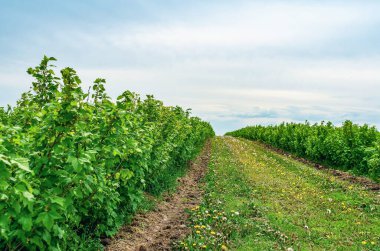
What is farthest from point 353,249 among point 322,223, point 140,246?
point 140,246

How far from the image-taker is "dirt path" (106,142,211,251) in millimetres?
7707

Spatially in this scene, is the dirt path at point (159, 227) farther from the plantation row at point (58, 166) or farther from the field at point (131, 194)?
the plantation row at point (58, 166)

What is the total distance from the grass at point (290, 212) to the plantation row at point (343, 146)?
12.2 ft

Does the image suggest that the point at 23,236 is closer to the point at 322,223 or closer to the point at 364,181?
the point at 322,223

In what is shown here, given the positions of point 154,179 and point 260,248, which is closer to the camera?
point 260,248

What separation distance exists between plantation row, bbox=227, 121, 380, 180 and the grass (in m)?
3.71

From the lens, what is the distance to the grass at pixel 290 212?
802cm

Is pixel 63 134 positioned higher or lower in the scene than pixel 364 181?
higher

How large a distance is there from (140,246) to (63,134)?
11.3ft

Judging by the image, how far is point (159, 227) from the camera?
9.13 metres

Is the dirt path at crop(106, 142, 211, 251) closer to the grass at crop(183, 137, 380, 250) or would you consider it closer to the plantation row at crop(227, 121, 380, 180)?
the grass at crop(183, 137, 380, 250)

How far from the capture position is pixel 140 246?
7.47m

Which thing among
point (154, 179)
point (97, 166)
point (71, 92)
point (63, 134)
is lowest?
point (154, 179)

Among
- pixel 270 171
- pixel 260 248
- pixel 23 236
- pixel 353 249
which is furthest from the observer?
pixel 270 171
